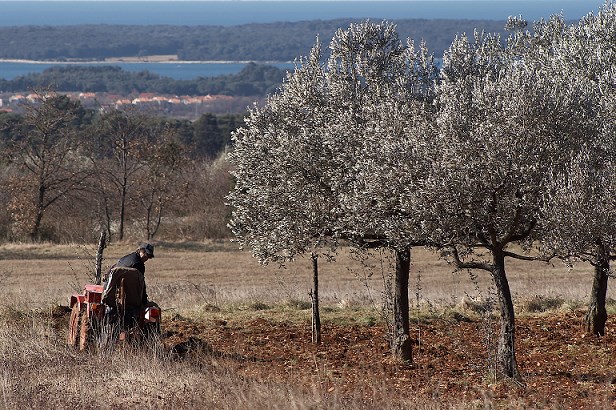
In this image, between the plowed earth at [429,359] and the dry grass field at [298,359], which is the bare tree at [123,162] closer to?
the dry grass field at [298,359]

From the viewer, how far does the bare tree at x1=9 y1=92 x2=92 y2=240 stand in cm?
4275

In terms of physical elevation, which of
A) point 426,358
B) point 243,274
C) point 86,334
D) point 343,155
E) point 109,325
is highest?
point 343,155

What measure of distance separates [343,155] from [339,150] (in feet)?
1.04

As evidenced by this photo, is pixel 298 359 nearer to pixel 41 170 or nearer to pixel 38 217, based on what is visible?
pixel 38 217

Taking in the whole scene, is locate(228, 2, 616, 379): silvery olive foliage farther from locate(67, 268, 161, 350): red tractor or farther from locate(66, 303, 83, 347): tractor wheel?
locate(66, 303, 83, 347): tractor wheel

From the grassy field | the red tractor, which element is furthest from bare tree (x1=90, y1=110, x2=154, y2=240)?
the red tractor

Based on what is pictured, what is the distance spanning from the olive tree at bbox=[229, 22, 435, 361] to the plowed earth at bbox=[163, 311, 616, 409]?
1.05 meters

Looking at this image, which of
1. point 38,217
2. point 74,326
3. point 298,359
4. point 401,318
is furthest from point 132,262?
point 38,217

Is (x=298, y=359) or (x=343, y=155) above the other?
(x=343, y=155)

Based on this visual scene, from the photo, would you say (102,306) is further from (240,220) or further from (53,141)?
(53,141)

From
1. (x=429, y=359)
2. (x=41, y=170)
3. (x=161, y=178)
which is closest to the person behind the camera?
(x=429, y=359)

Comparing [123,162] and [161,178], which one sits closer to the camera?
[123,162]

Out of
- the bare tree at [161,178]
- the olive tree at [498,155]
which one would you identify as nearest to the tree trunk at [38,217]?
the bare tree at [161,178]

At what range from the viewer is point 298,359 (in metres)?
14.6
